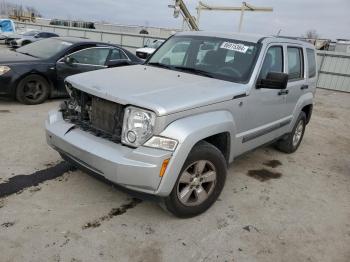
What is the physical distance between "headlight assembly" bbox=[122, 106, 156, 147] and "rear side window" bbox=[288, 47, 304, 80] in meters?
2.82

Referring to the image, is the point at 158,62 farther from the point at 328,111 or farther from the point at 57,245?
the point at 328,111

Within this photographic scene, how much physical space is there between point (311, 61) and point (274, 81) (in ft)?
7.61

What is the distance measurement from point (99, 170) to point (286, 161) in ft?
11.6

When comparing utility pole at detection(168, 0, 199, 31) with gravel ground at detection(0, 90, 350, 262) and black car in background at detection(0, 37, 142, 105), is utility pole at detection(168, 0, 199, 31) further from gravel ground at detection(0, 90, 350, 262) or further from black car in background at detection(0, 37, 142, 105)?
gravel ground at detection(0, 90, 350, 262)

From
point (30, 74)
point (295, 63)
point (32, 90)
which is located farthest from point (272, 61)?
point (32, 90)

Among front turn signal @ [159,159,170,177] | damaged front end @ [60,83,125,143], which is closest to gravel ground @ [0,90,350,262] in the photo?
front turn signal @ [159,159,170,177]

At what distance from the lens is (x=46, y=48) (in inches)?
303

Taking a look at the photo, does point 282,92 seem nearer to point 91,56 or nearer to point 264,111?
point 264,111

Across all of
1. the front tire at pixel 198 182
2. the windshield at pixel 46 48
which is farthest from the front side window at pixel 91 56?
the front tire at pixel 198 182

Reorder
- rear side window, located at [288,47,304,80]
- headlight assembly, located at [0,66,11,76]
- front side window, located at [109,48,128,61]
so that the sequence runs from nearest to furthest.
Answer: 1. rear side window, located at [288,47,304,80]
2. headlight assembly, located at [0,66,11,76]
3. front side window, located at [109,48,128,61]

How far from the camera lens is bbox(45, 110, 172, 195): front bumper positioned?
2.80m

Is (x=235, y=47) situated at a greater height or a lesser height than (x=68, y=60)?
greater

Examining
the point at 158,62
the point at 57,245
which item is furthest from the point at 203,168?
the point at 158,62

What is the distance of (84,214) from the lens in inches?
129
